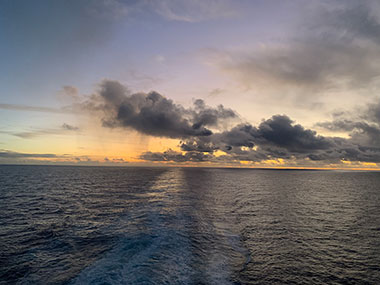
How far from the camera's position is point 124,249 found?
1791 cm

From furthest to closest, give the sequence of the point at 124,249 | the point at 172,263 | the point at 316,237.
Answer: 1. the point at 316,237
2. the point at 124,249
3. the point at 172,263

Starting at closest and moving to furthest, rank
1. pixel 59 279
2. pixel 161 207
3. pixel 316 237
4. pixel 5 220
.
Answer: pixel 59 279 → pixel 316 237 → pixel 5 220 → pixel 161 207

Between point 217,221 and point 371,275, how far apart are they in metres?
16.4

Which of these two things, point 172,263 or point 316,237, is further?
point 316,237

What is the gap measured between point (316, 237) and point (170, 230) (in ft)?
51.6

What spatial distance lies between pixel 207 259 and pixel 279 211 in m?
23.2

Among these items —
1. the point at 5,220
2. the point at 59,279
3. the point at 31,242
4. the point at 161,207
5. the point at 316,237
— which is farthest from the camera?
the point at 161,207

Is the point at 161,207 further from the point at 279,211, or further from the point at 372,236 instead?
the point at 372,236

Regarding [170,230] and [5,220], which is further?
[5,220]

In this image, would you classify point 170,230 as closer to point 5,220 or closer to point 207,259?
point 207,259

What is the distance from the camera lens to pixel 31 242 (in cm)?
1942

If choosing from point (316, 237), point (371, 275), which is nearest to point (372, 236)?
point (316, 237)

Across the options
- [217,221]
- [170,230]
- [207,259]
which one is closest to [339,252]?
[207,259]

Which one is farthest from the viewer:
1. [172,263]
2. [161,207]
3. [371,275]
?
[161,207]
